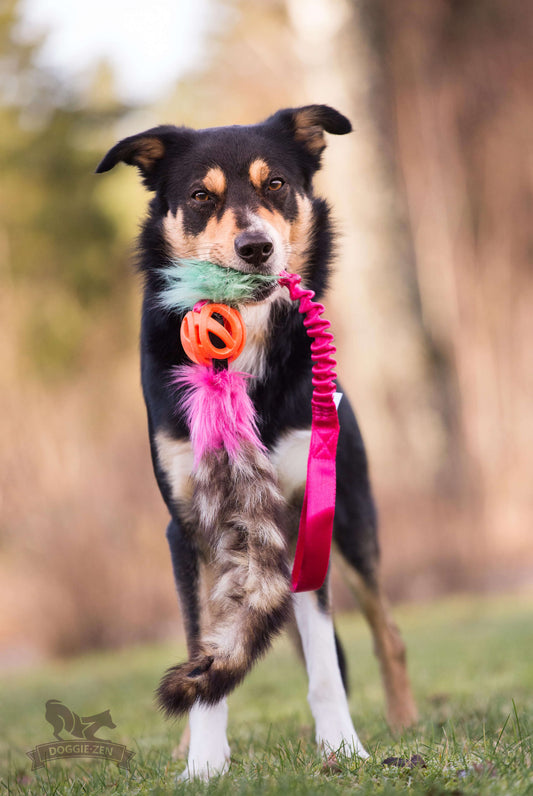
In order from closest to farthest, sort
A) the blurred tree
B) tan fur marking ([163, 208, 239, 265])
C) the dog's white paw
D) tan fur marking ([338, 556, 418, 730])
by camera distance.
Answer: the dog's white paw, tan fur marking ([163, 208, 239, 265]), tan fur marking ([338, 556, 418, 730]), the blurred tree

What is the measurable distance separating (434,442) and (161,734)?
7.42 m

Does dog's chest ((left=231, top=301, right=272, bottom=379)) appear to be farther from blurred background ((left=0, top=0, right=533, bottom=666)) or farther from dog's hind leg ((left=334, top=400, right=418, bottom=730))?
blurred background ((left=0, top=0, right=533, bottom=666))

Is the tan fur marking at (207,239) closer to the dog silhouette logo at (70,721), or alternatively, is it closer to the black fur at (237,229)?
the black fur at (237,229)

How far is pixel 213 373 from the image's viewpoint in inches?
116

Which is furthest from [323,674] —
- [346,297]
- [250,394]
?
[346,297]

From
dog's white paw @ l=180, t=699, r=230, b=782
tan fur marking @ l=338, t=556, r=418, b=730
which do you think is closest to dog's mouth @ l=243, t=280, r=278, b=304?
dog's white paw @ l=180, t=699, r=230, b=782

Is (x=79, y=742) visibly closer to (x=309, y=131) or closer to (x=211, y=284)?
(x=211, y=284)

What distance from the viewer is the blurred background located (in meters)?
10.1

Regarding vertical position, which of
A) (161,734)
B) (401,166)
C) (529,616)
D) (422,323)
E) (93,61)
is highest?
(93,61)

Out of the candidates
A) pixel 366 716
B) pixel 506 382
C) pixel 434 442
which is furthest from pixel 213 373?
pixel 506 382

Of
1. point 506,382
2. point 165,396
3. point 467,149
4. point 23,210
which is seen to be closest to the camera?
point 165,396

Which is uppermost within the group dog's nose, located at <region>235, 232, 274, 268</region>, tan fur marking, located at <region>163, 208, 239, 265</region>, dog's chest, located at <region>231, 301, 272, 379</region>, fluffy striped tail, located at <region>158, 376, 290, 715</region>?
tan fur marking, located at <region>163, 208, 239, 265</region>

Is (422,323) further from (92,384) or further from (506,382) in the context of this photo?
(92,384)

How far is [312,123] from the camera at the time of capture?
11.9 ft
